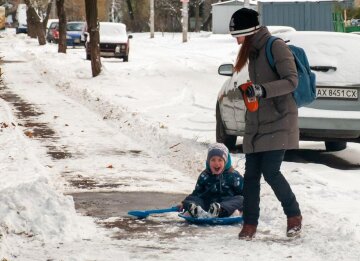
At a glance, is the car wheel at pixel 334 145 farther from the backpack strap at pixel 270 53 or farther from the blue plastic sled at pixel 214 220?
the backpack strap at pixel 270 53

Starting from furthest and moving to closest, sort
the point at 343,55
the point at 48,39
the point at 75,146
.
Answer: the point at 48,39 < the point at 75,146 < the point at 343,55

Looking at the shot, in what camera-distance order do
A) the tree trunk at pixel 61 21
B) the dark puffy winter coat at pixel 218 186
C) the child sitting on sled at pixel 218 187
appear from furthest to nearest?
the tree trunk at pixel 61 21, the dark puffy winter coat at pixel 218 186, the child sitting on sled at pixel 218 187

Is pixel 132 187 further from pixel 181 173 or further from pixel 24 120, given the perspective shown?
pixel 24 120

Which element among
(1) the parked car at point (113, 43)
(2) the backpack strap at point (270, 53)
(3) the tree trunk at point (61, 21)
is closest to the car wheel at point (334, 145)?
(2) the backpack strap at point (270, 53)

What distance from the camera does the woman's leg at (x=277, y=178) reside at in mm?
6359

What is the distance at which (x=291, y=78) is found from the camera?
6.17m

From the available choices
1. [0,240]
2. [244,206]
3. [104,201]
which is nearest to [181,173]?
[104,201]

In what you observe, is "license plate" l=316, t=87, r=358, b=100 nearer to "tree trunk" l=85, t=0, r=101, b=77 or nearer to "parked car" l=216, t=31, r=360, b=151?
"parked car" l=216, t=31, r=360, b=151

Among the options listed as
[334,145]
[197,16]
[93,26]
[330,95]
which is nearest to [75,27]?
[197,16]

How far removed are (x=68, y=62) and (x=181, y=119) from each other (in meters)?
16.6

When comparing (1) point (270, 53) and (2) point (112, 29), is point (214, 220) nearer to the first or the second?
(1) point (270, 53)

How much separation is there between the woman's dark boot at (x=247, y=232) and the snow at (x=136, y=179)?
3.0 inches

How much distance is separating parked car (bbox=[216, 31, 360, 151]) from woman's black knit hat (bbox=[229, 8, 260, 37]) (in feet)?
12.5

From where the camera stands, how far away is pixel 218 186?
23.9 feet
